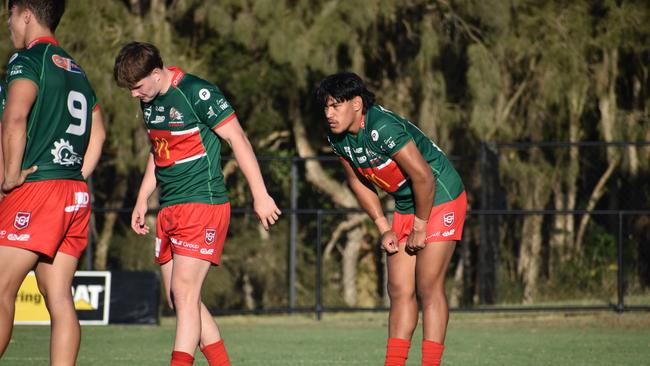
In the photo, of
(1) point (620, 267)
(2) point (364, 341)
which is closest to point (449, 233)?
(2) point (364, 341)

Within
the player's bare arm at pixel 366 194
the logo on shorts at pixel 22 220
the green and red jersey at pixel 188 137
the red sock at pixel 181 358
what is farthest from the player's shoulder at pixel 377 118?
the logo on shorts at pixel 22 220

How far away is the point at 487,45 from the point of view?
768 inches

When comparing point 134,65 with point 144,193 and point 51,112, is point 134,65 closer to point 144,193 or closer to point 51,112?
point 51,112

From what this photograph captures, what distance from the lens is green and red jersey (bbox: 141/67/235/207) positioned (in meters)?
6.22

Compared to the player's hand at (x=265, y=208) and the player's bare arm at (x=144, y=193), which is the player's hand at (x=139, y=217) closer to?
the player's bare arm at (x=144, y=193)

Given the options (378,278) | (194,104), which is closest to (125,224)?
(378,278)

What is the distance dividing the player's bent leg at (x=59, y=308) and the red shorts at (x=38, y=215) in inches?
4.1

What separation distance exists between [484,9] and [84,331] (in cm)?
890

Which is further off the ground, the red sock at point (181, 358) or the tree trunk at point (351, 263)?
the red sock at point (181, 358)

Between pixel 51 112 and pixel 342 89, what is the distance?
1805 millimetres

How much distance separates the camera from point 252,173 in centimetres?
614

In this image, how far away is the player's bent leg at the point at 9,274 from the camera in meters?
5.65

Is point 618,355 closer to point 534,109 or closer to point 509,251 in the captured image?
point 509,251

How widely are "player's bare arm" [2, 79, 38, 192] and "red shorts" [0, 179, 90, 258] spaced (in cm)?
12
